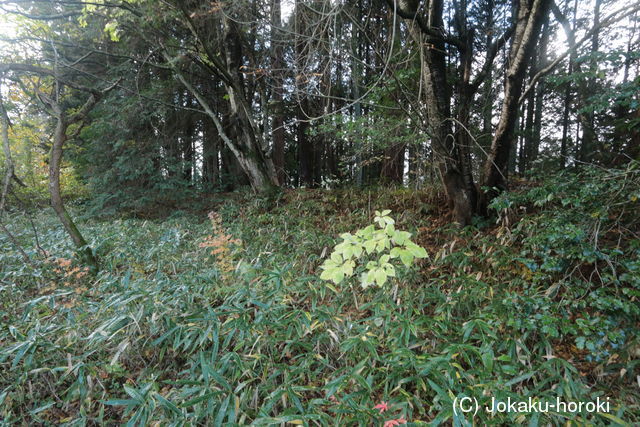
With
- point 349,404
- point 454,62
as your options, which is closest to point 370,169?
point 454,62

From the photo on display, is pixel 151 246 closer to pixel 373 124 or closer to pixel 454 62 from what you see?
pixel 373 124

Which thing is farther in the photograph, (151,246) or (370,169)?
(370,169)

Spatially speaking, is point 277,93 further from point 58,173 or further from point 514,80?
point 514,80

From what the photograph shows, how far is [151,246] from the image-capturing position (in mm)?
4590

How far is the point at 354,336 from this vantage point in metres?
2.33

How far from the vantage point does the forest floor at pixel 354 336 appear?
6.11 feet

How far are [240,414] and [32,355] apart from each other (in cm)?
170

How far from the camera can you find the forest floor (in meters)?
1.86

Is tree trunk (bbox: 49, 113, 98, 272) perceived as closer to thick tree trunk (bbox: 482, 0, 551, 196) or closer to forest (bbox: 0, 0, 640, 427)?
forest (bbox: 0, 0, 640, 427)

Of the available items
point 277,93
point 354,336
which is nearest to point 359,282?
point 354,336

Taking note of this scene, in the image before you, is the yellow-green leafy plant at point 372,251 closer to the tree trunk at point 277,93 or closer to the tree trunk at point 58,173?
the tree trunk at point 58,173

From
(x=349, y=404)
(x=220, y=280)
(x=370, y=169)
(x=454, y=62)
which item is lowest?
(x=349, y=404)

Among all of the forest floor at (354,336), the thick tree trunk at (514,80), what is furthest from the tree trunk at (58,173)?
the thick tree trunk at (514,80)

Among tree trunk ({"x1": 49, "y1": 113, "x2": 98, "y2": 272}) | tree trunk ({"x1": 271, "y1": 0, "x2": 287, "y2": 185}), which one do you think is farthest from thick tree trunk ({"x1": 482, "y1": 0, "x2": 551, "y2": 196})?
tree trunk ({"x1": 49, "y1": 113, "x2": 98, "y2": 272})
